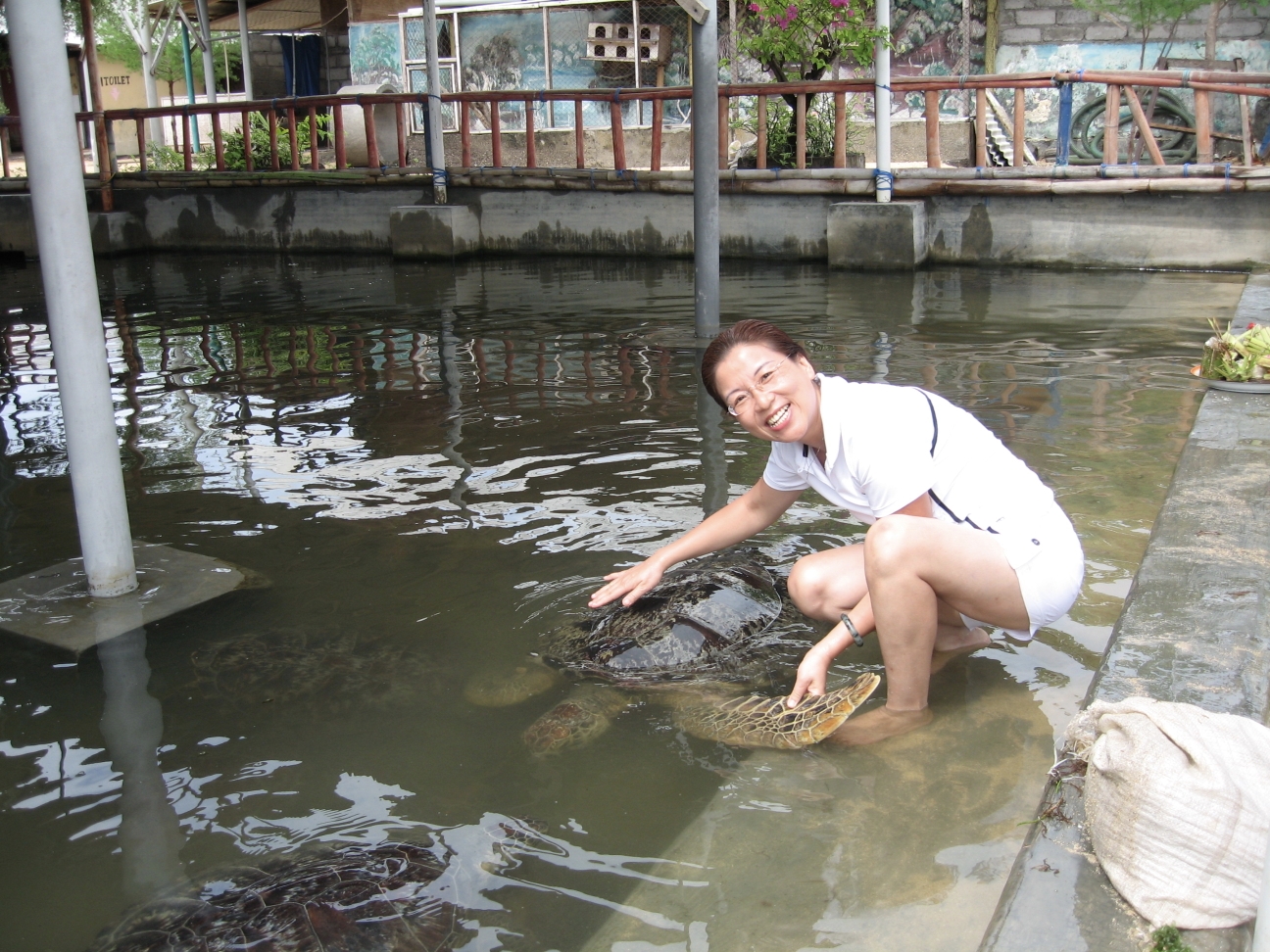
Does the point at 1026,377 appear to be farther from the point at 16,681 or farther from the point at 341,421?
the point at 16,681

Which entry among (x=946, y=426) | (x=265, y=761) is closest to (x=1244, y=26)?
(x=946, y=426)

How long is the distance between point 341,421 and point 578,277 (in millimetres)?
5826

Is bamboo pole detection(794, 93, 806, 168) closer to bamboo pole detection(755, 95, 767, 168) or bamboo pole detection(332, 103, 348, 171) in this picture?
bamboo pole detection(755, 95, 767, 168)

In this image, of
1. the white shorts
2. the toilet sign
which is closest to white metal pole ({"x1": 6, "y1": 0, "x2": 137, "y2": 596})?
the white shorts

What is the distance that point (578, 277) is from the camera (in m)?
11.5

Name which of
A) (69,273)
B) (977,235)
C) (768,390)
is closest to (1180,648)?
(768,390)

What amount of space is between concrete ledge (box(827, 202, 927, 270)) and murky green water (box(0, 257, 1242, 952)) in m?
2.66

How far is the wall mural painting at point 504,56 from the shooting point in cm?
1638

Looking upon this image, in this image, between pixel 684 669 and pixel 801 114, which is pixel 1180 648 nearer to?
pixel 684 669

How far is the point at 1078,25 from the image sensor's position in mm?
14805

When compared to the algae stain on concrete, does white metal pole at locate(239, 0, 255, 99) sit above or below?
above

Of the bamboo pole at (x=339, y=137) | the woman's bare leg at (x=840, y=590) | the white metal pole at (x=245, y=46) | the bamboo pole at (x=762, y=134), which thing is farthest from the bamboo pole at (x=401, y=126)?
the woman's bare leg at (x=840, y=590)

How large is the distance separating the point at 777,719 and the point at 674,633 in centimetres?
58

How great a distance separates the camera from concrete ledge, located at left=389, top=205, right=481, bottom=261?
12883 millimetres
